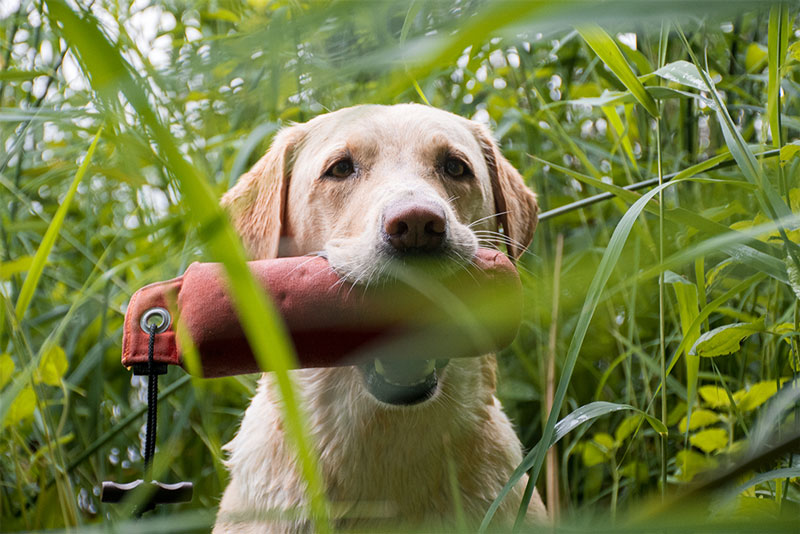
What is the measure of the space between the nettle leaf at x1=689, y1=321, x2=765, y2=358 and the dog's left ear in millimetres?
1022

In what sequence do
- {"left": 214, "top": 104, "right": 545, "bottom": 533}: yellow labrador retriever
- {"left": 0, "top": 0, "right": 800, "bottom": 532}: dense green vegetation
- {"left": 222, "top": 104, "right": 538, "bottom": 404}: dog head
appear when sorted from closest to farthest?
{"left": 0, "top": 0, "right": 800, "bottom": 532}: dense green vegetation
{"left": 222, "top": 104, "right": 538, "bottom": 404}: dog head
{"left": 214, "top": 104, "right": 545, "bottom": 533}: yellow labrador retriever

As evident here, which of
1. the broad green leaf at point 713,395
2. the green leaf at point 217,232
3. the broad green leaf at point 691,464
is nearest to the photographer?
the green leaf at point 217,232

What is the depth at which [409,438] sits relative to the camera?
2.11 m

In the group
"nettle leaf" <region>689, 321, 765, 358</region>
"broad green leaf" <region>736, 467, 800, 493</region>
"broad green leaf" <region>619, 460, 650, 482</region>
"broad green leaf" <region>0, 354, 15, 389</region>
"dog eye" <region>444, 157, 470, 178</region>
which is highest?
"dog eye" <region>444, 157, 470, 178</region>

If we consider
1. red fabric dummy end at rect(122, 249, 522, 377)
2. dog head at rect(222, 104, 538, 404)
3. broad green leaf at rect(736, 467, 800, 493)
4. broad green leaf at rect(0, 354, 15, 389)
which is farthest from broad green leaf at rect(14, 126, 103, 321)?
broad green leaf at rect(736, 467, 800, 493)

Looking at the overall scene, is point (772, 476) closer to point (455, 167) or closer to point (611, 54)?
point (611, 54)

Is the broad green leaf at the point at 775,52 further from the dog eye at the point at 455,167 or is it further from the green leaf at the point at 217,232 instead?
the green leaf at the point at 217,232

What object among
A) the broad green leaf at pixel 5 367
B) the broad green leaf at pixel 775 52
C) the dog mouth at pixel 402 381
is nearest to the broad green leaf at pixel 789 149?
the broad green leaf at pixel 775 52

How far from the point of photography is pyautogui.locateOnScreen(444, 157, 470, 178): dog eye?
2.31 m

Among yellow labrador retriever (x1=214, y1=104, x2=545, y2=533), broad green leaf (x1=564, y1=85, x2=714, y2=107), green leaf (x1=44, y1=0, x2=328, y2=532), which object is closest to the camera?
green leaf (x1=44, y1=0, x2=328, y2=532)

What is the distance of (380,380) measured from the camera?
194 centimetres

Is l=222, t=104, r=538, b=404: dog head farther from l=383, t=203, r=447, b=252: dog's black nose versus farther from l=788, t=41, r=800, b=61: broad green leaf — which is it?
l=788, t=41, r=800, b=61: broad green leaf

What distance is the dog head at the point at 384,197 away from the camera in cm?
176

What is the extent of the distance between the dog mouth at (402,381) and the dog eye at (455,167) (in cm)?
68
